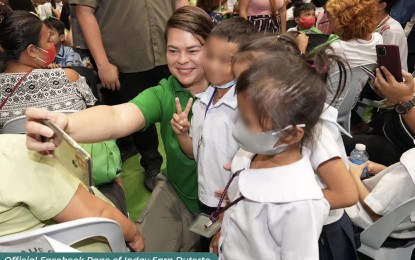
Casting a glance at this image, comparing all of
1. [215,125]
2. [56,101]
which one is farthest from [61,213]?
[56,101]

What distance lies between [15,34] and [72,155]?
4.51 feet

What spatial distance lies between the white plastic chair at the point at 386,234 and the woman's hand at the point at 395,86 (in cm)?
65

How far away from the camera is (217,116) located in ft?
4.22

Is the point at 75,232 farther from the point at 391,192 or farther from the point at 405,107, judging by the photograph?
the point at 405,107

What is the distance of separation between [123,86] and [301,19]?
7.93 feet

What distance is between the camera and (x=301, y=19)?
385 cm

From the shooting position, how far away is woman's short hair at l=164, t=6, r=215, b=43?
1.40 m

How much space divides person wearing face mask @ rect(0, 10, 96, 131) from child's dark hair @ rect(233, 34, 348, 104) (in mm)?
1077

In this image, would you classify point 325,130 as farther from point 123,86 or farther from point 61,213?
point 123,86

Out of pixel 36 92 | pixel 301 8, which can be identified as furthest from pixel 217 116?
pixel 301 8

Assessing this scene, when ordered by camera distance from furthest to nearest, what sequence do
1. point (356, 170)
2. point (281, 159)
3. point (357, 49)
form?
point (357, 49) < point (356, 170) < point (281, 159)

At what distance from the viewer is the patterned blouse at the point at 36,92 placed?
1772 mm

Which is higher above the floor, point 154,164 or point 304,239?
point 304,239

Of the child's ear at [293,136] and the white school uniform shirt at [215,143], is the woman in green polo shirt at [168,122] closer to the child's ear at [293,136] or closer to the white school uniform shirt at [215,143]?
the white school uniform shirt at [215,143]
